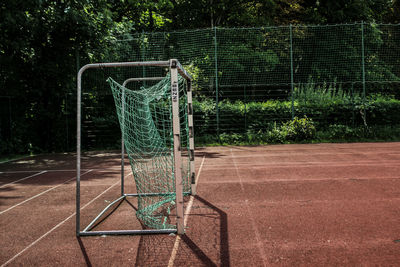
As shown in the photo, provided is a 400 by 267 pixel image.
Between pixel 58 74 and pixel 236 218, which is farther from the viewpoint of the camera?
pixel 58 74

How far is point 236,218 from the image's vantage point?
14.4 feet

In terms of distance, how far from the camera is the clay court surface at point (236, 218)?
130 inches

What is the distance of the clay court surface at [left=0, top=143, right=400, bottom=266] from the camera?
331 centimetres

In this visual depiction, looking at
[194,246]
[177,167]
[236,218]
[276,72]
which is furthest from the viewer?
[276,72]

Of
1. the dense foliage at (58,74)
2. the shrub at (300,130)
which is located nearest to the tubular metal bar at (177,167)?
the dense foliage at (58,74)

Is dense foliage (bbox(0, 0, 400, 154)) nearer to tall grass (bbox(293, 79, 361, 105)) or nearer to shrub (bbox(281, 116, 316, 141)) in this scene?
tall grass (bbox(293, 79, 361, 105))

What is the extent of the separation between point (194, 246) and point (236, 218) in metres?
1.00

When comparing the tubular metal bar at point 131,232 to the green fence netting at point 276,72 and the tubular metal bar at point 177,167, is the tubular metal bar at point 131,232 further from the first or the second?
the green fence netting at point 276,72

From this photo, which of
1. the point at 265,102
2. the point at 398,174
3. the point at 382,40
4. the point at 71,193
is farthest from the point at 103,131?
the point at 382,40

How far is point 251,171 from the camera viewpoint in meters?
7.63

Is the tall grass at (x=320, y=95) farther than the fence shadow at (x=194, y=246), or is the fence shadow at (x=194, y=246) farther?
the tall grass at (x=320, y=95)

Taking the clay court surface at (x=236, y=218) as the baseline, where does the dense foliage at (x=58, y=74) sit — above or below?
above

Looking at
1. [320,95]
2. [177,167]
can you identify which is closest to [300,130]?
[320,95]

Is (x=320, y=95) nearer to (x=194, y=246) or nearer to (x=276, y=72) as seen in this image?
(x=276, y=72)
